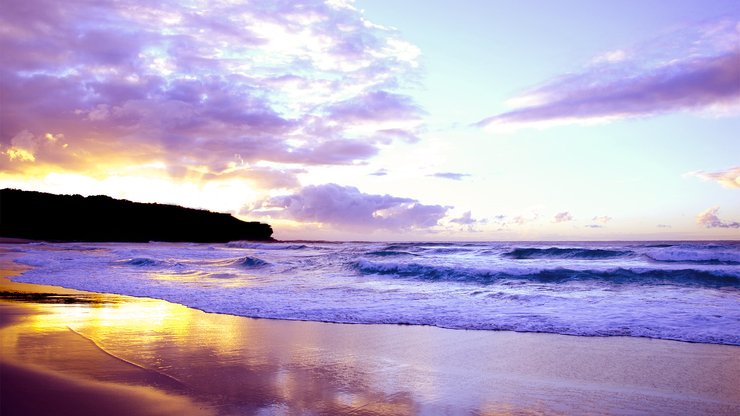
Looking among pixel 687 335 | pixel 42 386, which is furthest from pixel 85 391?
pixel 687 335

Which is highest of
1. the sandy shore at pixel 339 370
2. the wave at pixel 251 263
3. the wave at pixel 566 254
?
the wave at pixel 566 254

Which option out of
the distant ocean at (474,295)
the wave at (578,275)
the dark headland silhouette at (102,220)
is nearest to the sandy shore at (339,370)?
the distant ocean at (474,295)

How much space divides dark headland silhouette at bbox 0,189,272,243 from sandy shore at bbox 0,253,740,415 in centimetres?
8100

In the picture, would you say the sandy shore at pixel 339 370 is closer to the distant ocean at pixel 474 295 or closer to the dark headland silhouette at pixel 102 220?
the distant ocean at pixel 474 295

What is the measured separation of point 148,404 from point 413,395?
2.43 m

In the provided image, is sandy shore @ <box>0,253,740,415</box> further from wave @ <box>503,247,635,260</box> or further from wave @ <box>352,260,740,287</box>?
wave @ <box>503,247,635,260</box>

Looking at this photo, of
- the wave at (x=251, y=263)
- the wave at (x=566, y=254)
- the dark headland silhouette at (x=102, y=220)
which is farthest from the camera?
the dark headland silhouette at (x=102, y=220)

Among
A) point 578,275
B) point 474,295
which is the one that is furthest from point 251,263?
point 474,295

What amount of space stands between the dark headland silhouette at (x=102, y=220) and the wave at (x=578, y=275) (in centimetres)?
7444

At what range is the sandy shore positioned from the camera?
4.65 m

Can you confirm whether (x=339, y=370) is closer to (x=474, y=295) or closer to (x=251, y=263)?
(x=474, y=295)

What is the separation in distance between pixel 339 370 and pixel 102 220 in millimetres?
92666

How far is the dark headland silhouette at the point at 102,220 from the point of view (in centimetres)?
7881

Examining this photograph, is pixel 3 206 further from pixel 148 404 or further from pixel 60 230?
pixel 148 404
